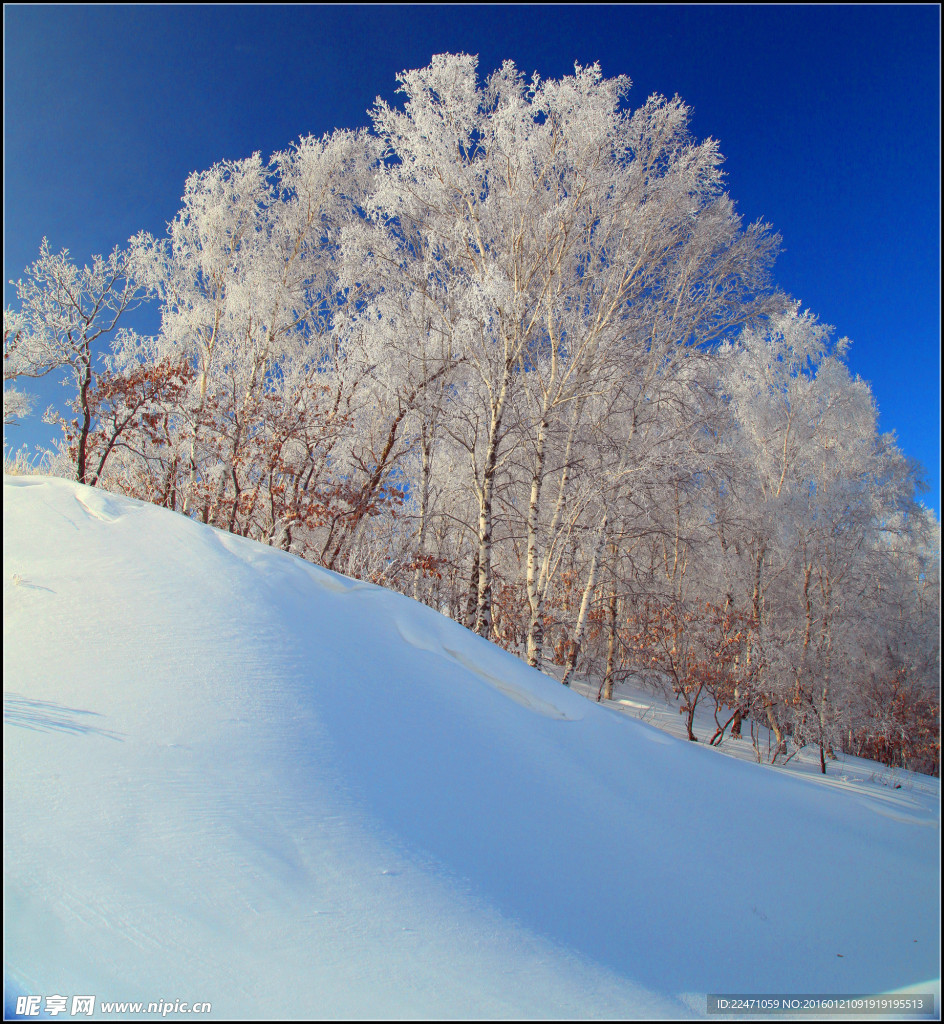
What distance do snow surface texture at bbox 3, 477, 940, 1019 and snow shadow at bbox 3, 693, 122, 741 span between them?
0.01m

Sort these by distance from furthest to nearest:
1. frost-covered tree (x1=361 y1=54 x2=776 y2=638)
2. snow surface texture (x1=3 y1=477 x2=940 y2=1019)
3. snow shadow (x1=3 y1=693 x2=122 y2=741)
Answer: frost-covered tree (x1=361 y1=54 x2=776 y2=638)
snow shadow (x1=3 y1=693 x2=122 y2=741)
snow surface texture (x1=3 y1=477 x2=940 y2=1019)

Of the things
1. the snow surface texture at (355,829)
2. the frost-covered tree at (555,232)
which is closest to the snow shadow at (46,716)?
the snow surface texture at (355,829)

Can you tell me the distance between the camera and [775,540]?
12.8 meters

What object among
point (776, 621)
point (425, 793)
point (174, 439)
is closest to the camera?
point (425, 793)

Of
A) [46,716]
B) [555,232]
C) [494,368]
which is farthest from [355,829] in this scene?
[555,232]

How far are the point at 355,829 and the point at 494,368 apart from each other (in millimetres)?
6786

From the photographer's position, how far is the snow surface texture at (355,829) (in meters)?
1.87

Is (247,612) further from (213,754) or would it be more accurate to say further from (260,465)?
(260,465)

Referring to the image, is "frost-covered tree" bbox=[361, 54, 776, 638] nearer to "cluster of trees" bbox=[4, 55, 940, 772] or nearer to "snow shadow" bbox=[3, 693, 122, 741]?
"cluster of trees" bbox=[4, 55, 940, 772]

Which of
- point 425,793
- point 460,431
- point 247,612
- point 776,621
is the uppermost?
point 460,431

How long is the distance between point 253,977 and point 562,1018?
3.43ft

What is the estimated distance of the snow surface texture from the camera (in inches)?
73.4

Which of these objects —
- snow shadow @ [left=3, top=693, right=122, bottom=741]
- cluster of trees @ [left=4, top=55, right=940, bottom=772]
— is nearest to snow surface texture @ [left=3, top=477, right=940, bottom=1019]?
snow shadow @ [left=3, top=693, right=122, bottom=741]

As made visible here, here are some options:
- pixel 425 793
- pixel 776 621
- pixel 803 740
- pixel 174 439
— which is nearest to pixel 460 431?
pixel 174 439
